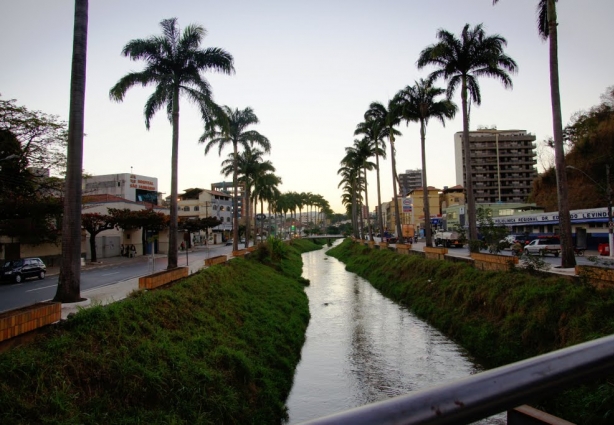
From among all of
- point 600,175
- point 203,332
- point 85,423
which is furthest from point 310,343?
point 600,175

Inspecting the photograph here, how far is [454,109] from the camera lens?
3431 cm

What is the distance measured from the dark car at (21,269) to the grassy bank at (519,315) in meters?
25.0

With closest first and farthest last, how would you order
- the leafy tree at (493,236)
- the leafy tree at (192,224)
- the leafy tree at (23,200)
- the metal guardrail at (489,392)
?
the metal guardrail at (489,392), the leafy tree at (493,236), the leafy tree at (23,200), the leafy tree at (192,224)

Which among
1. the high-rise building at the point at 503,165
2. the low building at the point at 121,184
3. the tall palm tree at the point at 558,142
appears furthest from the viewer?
the high-rise building at the point at 503,165

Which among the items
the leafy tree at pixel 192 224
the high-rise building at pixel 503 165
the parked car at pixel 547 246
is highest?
the high-rise building at pixel 503 165

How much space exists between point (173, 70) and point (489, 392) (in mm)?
24842

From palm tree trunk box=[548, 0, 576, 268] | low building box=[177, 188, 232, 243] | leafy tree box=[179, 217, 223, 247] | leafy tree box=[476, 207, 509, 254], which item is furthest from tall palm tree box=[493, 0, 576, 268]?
low building box=[177, 188, 232, 243]

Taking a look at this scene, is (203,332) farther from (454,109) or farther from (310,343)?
(454,109)

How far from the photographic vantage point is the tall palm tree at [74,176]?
1309cm

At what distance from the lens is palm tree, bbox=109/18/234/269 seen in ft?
72.9

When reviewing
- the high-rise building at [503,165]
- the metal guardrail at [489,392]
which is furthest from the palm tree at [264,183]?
the high-rise building at [503,165]

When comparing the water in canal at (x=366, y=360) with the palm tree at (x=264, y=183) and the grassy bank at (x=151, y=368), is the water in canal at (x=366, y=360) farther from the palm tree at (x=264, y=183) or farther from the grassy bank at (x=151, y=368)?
the palm tree at (x=264, y=183)

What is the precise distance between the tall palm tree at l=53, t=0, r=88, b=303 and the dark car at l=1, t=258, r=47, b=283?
18.2 meters

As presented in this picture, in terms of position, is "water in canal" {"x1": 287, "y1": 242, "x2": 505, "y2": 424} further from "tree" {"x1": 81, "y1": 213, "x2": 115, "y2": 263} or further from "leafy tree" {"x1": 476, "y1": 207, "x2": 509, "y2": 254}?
"tree" {"x1": 81, "y1": 213, "x2": 115, "y2": 263}
